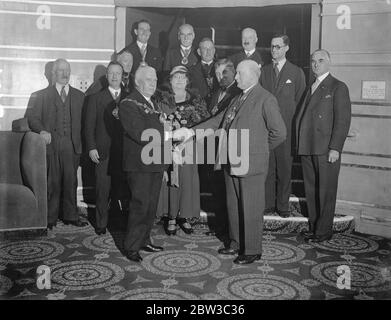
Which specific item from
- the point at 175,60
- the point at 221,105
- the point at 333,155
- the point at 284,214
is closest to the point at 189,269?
the point at 284,214

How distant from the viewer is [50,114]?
4727mm

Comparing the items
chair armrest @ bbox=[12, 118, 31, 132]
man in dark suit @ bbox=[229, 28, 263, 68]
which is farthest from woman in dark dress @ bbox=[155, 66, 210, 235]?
chair armrest @ bbox=[12, 118, 31, 132]

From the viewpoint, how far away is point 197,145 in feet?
14.5

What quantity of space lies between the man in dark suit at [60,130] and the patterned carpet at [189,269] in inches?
15.1

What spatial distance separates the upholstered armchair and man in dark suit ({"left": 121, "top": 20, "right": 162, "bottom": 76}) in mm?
1440

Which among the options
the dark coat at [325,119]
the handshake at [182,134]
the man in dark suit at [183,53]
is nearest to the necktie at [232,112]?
the handshake at [182,134]

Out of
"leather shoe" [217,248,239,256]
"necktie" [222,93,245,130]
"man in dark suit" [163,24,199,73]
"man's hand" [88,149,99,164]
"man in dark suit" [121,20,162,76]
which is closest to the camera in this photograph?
"necktie" [222,93,245,130]

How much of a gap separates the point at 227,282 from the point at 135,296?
2.28 ft

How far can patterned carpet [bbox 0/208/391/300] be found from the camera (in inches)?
128

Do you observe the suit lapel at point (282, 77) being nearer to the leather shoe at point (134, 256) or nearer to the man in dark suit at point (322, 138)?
the man in dark suit at point (322, 138)

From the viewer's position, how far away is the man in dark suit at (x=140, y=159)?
3.64 meters

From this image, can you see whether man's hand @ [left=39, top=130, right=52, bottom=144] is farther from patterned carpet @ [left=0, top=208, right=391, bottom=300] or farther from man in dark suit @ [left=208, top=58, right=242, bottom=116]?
man in dark suit @ [left=208, top=58, right=242, bottom=116]
